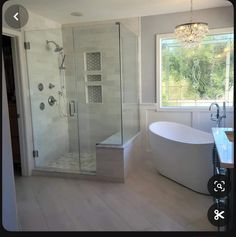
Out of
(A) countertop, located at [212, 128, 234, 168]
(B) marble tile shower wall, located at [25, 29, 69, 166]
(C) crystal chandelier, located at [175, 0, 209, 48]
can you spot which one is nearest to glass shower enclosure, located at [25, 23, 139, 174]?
(B) marble tile shower wall, located at [25, 29, 69, 166]

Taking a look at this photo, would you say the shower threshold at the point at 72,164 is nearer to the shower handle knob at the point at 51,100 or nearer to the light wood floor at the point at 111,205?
the light wood floor at the point at 111,205

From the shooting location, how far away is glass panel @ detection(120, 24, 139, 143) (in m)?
3.83

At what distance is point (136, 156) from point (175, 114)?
0.98m

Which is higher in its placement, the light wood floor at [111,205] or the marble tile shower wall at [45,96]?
the marble tile shower wall at [45,96]

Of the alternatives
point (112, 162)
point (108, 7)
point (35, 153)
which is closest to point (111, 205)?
point (112, 162)

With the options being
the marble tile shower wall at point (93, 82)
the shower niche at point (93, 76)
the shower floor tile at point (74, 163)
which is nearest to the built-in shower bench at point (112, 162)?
the shower floor tile at point (74, 163)

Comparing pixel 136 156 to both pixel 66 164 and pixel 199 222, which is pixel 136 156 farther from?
pixel 199 222

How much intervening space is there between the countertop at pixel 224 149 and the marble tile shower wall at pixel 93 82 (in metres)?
1.67

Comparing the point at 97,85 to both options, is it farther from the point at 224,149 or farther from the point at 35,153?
the point at 224,149

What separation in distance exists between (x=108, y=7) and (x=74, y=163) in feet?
7.95

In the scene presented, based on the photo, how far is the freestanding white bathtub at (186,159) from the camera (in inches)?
108

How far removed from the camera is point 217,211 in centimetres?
177

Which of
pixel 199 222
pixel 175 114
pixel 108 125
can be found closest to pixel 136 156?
pixel 108 125

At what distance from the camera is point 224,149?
6.59ft
